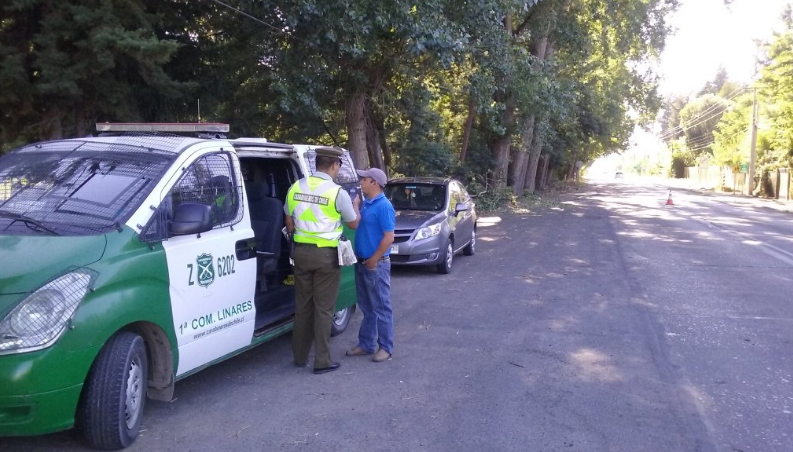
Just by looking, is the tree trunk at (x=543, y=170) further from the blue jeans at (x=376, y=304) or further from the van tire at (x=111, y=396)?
the van tire at (x=111, y=396)

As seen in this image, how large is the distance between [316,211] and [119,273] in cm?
208

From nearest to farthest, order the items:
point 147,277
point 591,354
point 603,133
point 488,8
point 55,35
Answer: point 147,277 → point 591,354 → point 55,35 → point 488,8 → point 603,133

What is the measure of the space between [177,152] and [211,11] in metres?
10.7

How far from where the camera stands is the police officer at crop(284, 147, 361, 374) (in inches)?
251

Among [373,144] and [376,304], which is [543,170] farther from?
[376,304]

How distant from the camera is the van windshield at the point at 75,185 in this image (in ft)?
15.9

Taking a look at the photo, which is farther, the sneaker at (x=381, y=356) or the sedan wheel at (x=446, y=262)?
the sedan wheel at (x=446, y=262)

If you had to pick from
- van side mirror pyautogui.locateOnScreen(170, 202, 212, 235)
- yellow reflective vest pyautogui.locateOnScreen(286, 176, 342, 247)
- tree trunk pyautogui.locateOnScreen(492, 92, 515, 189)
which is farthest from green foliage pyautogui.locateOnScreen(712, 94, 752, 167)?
van side mirror pyautogui.locateOnScreen(170, 202, 212, 235)

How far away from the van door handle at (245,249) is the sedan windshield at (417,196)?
269 inches

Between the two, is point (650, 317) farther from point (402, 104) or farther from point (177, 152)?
point (402, 104)

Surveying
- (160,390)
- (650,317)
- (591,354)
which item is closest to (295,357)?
(160,390)

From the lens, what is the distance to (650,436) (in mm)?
5172

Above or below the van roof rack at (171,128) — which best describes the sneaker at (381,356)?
below

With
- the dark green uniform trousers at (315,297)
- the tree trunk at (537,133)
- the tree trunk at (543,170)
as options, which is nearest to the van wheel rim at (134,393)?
the dark green uniform trousers at (315,297)
